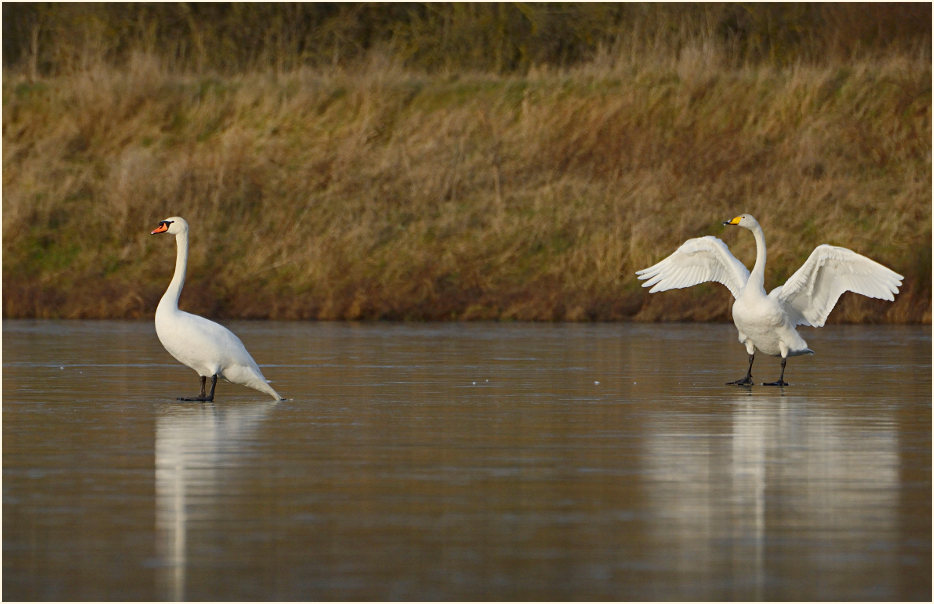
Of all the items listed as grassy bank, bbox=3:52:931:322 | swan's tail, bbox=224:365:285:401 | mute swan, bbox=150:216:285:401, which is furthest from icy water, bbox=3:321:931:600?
grassy bank, bbox=3:52:931:322

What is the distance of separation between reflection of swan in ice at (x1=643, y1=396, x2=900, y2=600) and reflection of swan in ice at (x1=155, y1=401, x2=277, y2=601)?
1747mm

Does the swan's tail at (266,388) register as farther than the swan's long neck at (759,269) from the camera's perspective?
No

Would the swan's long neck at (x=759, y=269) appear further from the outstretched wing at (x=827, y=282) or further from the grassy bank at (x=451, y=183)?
the grassy bank at (x=451, y=183)

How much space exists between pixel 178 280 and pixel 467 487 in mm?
5812

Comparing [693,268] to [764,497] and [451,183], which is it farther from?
[451,183]

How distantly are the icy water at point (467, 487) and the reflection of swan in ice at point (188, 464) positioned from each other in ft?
0.07

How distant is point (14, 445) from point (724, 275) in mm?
8281

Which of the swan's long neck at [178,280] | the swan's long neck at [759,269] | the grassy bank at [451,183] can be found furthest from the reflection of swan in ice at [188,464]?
the grassy bank at [451,183]

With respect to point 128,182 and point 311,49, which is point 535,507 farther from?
point 311,49

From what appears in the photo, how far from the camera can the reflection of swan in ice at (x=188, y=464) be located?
6.18 metres

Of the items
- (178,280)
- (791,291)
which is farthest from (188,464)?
(791,291)

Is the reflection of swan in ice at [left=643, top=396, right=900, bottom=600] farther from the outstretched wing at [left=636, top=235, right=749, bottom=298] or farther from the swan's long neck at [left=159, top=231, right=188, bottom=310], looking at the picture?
the outstretched wing at [left=636, top=235, right=749, bottom=298]

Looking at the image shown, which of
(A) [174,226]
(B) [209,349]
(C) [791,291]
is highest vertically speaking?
(A) [174,226]

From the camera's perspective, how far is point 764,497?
24.6ft
